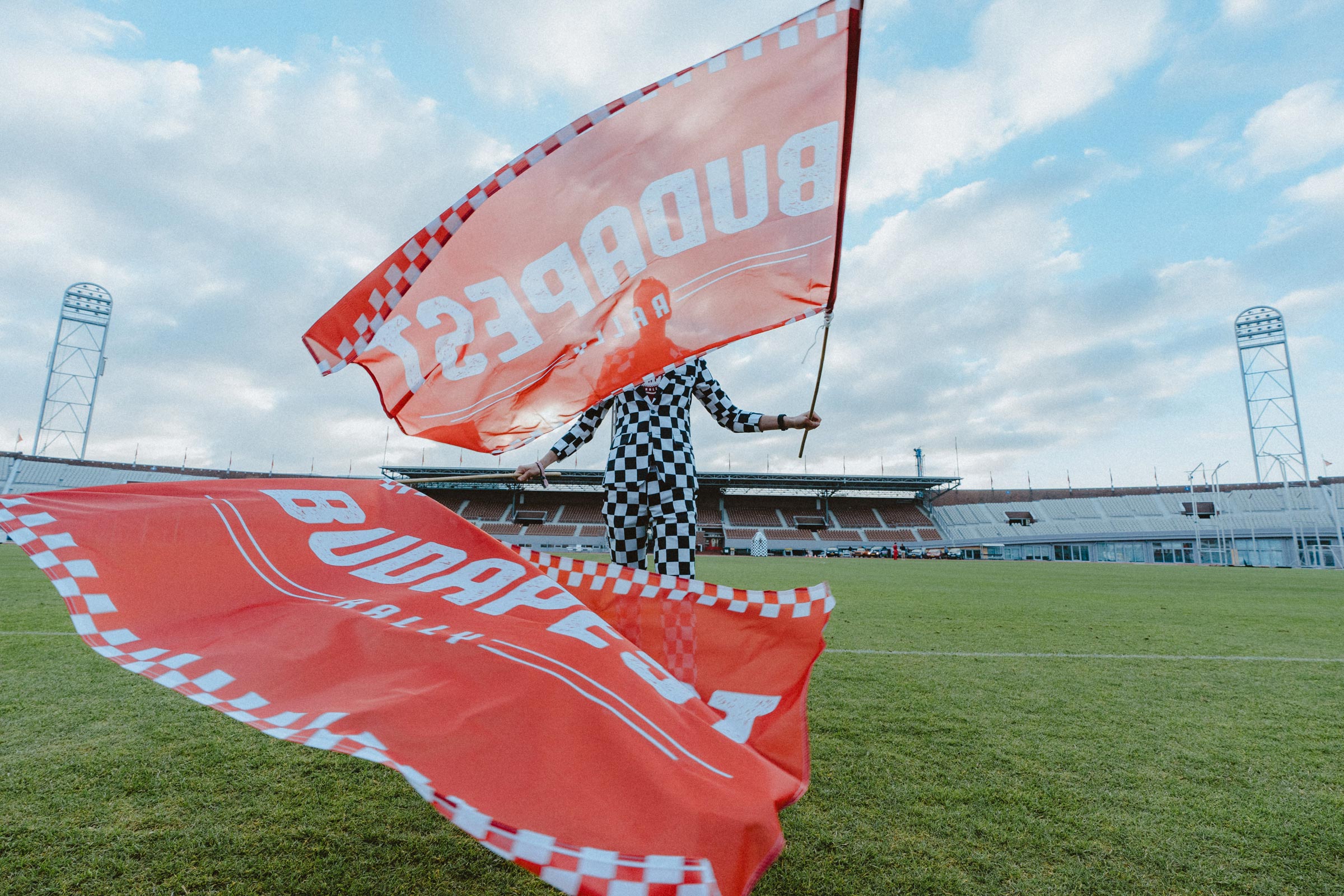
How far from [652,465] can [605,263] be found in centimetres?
77

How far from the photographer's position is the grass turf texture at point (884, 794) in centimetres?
128

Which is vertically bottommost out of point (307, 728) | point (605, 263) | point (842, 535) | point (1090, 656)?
point (1090, 656)

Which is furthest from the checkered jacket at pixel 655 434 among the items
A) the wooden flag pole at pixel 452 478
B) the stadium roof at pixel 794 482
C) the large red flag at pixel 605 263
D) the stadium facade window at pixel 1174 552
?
the stadium facade window at pixel 1174 552

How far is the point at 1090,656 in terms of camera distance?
3.75 m

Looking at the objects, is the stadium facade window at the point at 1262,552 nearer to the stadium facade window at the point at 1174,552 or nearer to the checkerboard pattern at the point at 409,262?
the stadium facade window at the point at 1174,552

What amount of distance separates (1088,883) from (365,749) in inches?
54.1

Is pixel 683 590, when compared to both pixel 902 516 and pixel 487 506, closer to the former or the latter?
pixel 487 506

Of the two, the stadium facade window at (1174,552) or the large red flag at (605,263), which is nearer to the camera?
the large red flag at (605,263)

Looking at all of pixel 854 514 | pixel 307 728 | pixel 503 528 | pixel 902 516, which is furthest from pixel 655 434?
pixel 902 516

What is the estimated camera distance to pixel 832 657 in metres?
3.62

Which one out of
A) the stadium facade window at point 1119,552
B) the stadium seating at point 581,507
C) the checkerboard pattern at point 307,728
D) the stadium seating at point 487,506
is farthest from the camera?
the stadium seating at point 487,506

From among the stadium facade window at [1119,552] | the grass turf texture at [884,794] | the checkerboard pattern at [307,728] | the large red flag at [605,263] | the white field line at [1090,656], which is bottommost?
the stadium facade window at [1119,552]

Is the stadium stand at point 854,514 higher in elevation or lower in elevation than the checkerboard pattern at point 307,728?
higher

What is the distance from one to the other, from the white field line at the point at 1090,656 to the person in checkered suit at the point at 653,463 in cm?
185
